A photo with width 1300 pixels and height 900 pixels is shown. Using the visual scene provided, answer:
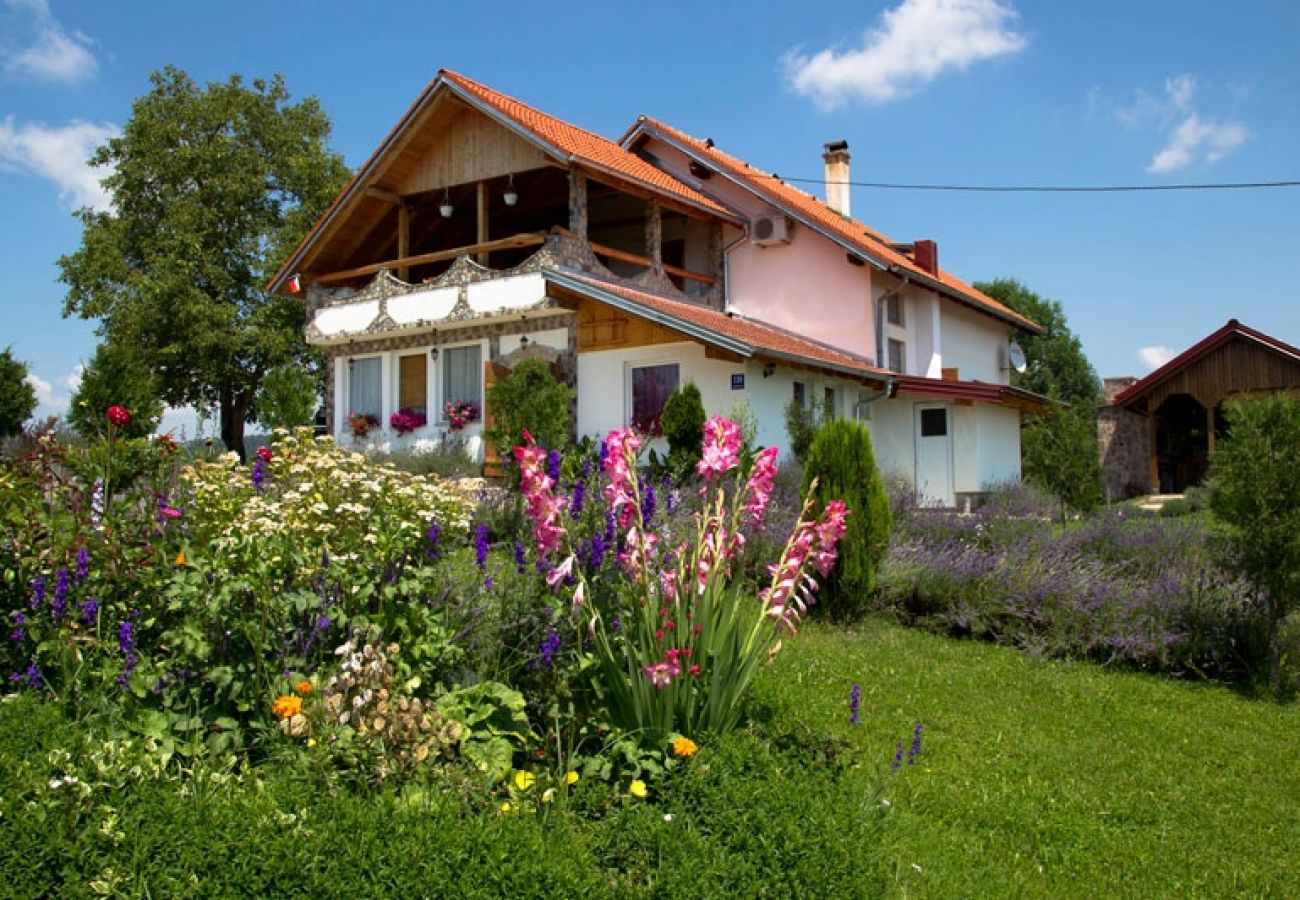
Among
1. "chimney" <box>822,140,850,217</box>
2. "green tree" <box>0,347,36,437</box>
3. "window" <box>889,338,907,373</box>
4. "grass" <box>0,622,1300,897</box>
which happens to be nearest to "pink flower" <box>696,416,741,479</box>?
"grass" <box>0,622,1300,897</box>

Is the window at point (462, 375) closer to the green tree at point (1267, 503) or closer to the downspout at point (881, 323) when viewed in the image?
the downspout at point (881, 323)

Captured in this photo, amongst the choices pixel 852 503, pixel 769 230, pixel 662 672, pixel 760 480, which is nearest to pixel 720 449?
pixel 760 480

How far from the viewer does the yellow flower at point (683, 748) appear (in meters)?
3.95

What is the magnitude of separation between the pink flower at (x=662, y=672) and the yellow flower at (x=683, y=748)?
0.73 ft

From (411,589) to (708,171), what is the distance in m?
19.4

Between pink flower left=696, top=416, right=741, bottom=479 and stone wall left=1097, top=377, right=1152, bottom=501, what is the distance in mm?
29035

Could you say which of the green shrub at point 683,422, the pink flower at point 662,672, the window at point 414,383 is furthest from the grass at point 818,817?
the window at point 414,383

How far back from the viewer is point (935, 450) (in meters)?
20.8

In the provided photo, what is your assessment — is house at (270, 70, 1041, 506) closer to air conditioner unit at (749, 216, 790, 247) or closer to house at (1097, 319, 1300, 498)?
air conditioner unit at (749, 216, 790, 247)

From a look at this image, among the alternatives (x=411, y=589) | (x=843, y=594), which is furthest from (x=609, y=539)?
(x=843, y=594)

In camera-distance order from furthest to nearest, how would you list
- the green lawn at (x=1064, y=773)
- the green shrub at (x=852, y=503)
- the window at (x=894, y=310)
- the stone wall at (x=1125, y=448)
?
the stone wall at (x=1125, y=448), the window at (x=894, y=310), the green shrub at (x=852, y=503), the green lawn at (x=1064, y=773)

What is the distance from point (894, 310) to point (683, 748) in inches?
749

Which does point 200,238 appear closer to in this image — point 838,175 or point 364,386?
point 364,386

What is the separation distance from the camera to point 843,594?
8.90 m
